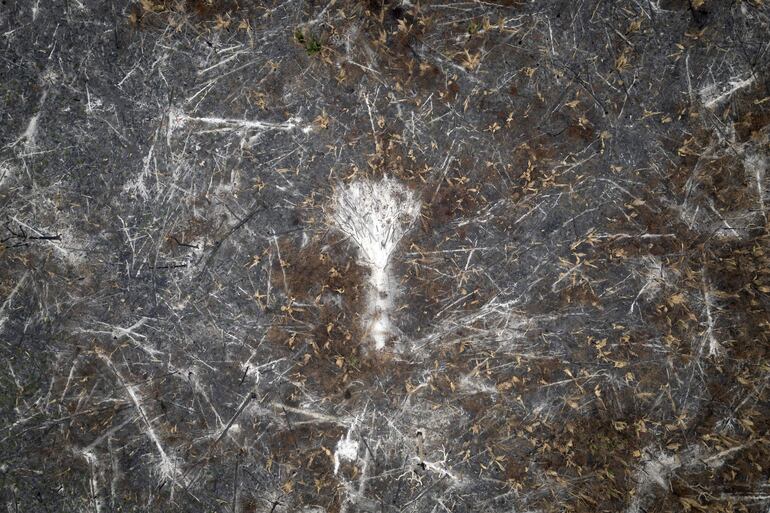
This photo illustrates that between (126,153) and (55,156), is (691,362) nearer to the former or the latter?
(126,153)

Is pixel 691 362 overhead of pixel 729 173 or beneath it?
beneath

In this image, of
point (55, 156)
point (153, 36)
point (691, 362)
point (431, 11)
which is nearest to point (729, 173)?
point (691, 362)

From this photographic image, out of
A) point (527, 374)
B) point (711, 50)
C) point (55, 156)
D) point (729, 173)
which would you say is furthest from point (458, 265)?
point (55, 156)

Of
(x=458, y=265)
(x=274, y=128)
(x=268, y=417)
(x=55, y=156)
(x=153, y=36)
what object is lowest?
(x=268, y=417)
